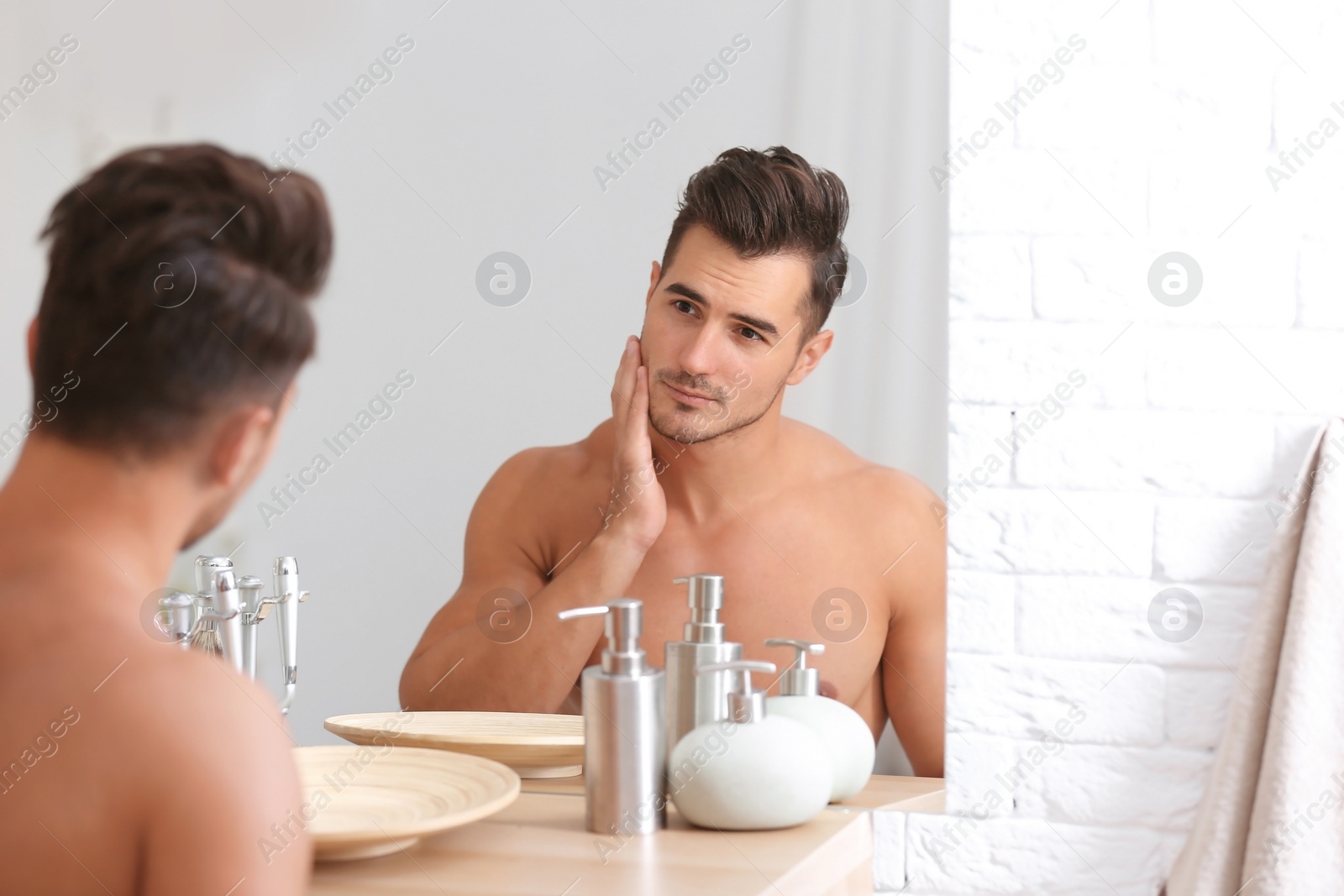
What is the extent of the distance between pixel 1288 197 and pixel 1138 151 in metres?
Result: 0.12

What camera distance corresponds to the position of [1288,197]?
0.97 m

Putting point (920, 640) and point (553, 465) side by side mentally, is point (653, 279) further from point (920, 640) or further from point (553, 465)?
point (920, 640)

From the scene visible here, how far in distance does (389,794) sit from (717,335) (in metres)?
0.47

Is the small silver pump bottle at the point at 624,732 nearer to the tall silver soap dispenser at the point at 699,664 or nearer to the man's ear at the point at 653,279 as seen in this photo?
the tall silver soap dispenser at the point at 699,664

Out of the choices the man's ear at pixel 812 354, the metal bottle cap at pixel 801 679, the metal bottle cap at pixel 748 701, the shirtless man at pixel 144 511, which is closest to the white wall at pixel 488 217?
the man's ear at pixel 812 354

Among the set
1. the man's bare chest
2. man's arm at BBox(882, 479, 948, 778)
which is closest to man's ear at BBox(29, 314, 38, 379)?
the man's bare chest

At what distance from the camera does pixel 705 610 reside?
38.1 inches

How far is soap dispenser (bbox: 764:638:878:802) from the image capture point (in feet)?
3.11

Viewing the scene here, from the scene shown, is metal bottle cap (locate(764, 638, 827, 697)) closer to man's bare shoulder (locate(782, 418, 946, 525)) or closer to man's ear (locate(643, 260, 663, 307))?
man's bare shoulder (locate(782, 418, 946, 525))

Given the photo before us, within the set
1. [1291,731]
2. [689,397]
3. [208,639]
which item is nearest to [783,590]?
[689,397]

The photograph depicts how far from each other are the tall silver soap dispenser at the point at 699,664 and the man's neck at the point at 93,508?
451mm

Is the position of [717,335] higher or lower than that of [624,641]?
higher

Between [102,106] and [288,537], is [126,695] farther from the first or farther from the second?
[102,106]

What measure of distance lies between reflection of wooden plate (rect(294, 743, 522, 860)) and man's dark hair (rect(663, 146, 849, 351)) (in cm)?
47
